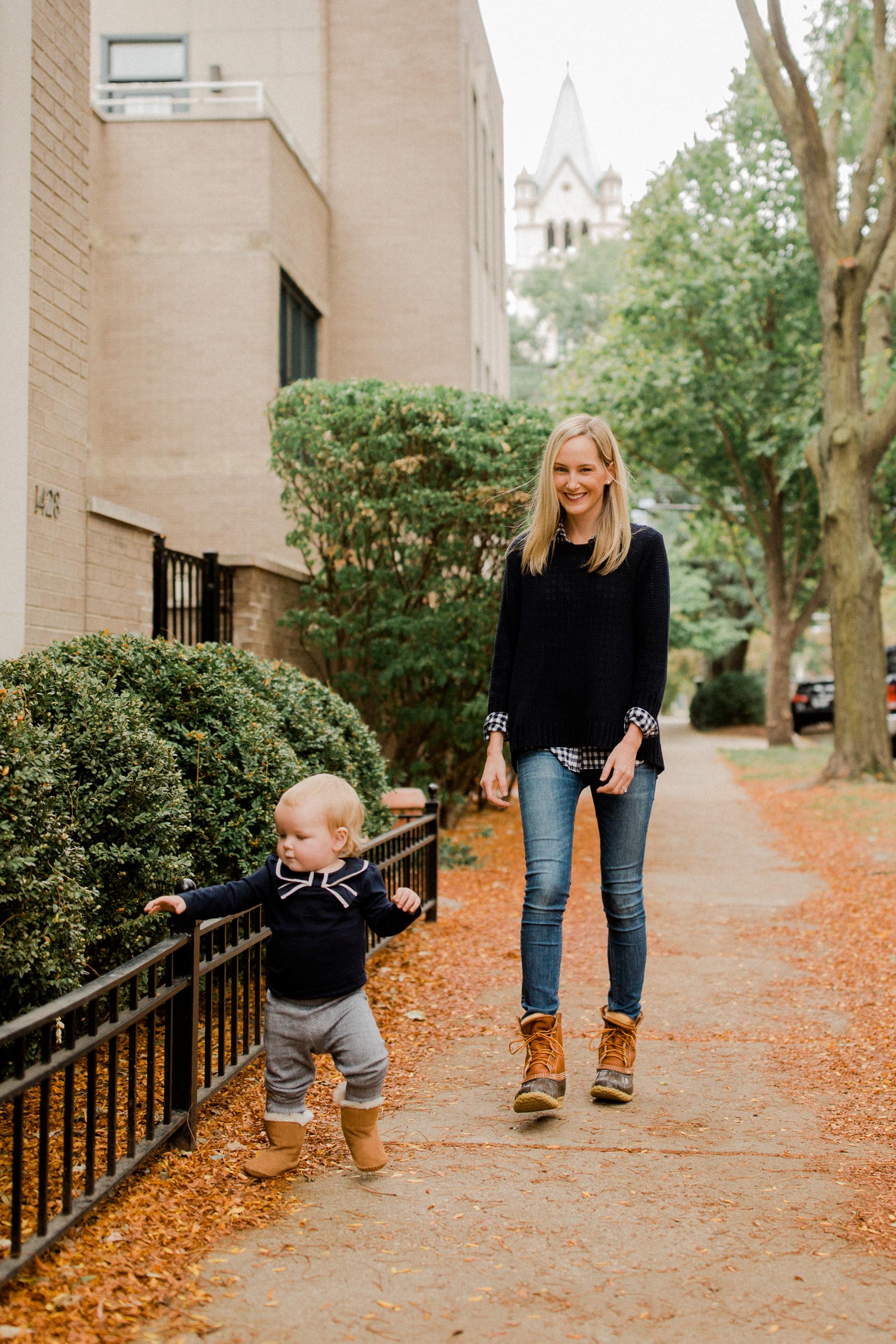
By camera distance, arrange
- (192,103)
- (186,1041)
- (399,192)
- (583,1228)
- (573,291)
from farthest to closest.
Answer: (573,291) < (399,192) < (192,103) < (186,1041) < (583,1228)

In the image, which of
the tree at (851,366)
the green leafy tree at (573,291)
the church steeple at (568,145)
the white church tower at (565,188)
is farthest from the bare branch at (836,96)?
the church steeple at (568,145)

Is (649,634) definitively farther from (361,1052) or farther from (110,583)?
(110,583)

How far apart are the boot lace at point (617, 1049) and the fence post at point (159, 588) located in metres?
5.05

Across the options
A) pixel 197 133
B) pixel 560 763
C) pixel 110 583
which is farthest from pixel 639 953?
pixel 197 133

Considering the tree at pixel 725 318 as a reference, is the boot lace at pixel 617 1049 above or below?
below

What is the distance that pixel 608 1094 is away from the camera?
3896 millimetres

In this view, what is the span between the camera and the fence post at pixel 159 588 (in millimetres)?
8312

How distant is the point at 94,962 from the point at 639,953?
5.62 ft

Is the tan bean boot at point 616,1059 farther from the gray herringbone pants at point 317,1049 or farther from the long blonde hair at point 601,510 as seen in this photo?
the long blonde hair at point 601,510

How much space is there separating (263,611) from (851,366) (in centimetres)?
887

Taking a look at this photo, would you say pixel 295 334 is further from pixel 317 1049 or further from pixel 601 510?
pixel 317 1049

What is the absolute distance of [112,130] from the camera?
1312 cm

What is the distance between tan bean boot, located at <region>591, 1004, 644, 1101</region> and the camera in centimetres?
390

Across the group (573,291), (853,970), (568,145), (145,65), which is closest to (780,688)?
(145,65)
